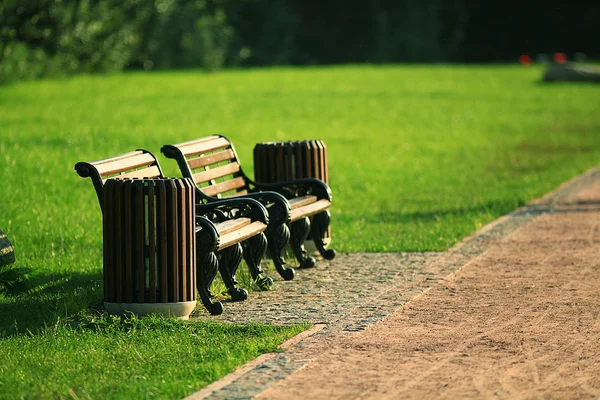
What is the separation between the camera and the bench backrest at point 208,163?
8641mm

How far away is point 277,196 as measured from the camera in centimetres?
839

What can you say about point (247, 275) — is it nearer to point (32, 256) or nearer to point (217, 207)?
point (217, 207)

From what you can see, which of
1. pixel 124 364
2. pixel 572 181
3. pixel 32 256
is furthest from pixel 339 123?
pixel 124 364

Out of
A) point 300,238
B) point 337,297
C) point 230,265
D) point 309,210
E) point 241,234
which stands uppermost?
point 241,234

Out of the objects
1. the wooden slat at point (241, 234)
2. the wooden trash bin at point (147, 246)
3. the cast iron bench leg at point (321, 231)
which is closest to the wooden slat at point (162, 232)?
the wooden trash bin at point (147, 246)

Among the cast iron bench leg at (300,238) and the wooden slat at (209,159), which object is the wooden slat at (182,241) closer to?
the wooden slat at (209,159)

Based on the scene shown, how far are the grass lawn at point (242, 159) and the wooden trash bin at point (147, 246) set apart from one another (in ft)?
0.59

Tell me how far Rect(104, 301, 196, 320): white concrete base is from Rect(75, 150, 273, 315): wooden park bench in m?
0.31

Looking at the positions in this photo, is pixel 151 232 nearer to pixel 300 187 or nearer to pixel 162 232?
pixel 162 232

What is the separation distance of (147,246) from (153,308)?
1.25 feet

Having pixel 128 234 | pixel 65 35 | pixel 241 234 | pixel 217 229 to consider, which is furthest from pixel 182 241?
pixel 65 35

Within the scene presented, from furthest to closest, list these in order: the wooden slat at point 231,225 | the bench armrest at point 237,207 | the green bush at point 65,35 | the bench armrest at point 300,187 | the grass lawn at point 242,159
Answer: the green bush at point 65,35
the bench armrest at point 300,187
the bench armrest at point 237,207
the wooden slat at point 231,225
the grass lawn at point 242,159

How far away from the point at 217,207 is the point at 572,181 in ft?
29.0

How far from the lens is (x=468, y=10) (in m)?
62.2
